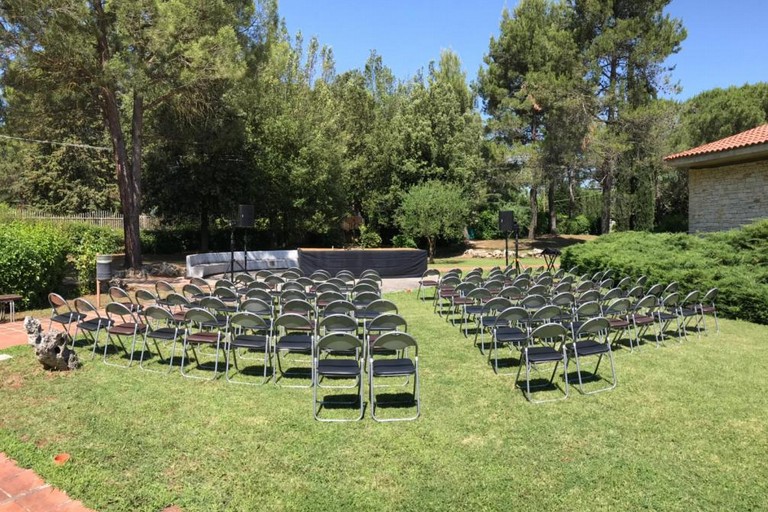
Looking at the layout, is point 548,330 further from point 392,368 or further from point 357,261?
point 357,261

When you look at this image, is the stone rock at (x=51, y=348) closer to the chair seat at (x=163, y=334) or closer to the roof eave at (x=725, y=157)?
the chair seat at (x=163, y=334)

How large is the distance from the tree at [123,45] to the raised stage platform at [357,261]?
5735 mm

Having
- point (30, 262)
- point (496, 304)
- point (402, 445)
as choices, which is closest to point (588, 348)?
point (496, 304)

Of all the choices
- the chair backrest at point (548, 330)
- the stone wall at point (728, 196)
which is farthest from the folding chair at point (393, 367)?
the stone wall at point (728, 196)

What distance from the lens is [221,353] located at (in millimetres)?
6227

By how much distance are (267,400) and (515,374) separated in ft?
8.84

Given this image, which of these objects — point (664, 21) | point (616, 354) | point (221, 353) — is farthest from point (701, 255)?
point (664, 21)

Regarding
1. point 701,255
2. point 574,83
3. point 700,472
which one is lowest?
point 700,472

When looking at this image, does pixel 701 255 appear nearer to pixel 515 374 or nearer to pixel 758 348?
pixel 758 348

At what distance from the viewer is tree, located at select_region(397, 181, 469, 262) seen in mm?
21578

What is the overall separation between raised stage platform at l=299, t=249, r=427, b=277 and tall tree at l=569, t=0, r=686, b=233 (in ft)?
43.2

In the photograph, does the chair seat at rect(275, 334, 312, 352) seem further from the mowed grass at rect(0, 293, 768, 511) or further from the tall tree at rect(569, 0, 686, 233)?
the tall tree at rect(569, 0, 686, 233)

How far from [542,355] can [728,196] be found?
43.7ft

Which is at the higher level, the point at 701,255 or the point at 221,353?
the point at 701,255
